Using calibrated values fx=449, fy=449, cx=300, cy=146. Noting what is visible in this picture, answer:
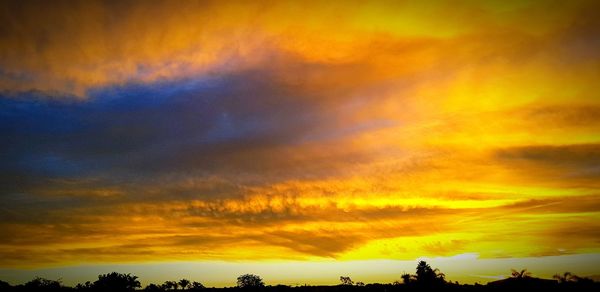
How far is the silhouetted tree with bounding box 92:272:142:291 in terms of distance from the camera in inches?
5133

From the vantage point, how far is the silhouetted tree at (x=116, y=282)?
428 feet

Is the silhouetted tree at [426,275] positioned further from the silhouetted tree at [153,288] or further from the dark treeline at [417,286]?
the silhouetted tree at [153,288]

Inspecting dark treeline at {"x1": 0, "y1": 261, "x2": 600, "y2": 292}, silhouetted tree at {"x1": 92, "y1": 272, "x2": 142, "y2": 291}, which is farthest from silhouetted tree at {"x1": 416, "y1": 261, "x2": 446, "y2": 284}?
silhouetted tree at {"x1": 92, "y1": 272, "x2": 142, "y2": 291}

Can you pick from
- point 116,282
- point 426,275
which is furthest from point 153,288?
point 426,275

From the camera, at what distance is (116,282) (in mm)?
135250

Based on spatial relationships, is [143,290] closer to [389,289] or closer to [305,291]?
[305,291]

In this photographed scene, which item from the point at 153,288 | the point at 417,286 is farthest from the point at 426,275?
the point at 153,288

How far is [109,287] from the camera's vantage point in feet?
423

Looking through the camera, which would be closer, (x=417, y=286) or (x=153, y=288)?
(x=417, y=286)

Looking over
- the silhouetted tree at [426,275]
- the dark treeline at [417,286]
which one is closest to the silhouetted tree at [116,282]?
the dark treeline at [417,286]

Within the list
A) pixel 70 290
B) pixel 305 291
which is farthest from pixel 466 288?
pixel 70 290

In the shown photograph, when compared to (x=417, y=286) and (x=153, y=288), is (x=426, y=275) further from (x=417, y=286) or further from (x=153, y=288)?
(x=153, y=288)

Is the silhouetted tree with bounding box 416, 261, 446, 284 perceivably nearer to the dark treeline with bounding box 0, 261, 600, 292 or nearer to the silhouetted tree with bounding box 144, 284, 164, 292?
the dark treeline with bounding box 0, 261, 600, 292

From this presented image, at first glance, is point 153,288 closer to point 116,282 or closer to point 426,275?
point 116,282
